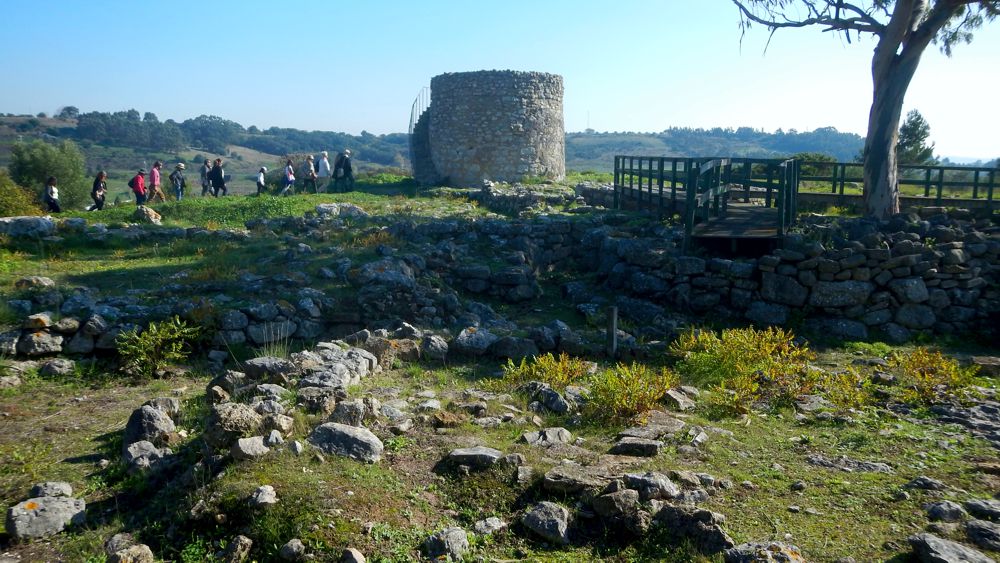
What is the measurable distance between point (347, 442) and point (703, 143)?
83739 millimetres

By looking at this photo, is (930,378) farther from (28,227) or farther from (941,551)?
(28,227)

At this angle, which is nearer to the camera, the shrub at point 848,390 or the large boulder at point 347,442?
the large boulder at point 347,442

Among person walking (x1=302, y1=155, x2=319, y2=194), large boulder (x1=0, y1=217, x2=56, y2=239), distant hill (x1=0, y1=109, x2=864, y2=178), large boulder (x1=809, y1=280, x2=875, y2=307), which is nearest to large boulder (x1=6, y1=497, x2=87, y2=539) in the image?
large boulder (x1=0, y1=217, x2=56, y2=239)

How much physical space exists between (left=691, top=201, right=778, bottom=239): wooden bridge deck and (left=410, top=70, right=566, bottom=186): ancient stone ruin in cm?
1051

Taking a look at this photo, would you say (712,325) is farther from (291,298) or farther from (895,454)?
(291,298)

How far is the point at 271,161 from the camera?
6981cm

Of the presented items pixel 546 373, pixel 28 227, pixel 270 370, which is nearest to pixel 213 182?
pixel 28 227

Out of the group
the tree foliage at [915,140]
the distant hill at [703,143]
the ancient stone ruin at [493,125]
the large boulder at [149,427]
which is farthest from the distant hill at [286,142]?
the large boulder at [149,427]

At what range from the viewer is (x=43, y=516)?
15.8ft

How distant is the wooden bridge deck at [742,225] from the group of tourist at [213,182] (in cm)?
1260

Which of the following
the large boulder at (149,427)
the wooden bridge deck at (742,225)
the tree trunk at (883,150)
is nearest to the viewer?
the large boulder at (149,427)

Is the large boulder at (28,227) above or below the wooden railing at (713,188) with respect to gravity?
below

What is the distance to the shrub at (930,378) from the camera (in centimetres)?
720

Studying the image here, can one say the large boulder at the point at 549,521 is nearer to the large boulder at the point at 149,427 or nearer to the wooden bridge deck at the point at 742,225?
the large boulder at the point at 149,427
